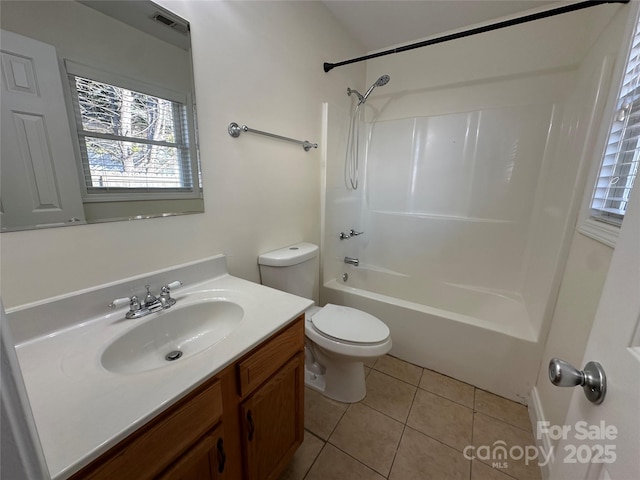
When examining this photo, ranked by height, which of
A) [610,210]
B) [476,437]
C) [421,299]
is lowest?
[476,437]

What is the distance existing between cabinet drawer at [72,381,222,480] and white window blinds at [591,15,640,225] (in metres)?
1.48

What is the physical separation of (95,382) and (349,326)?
1090 millimetres

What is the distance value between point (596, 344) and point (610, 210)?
0.89 meters

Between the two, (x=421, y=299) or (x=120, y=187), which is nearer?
(x=120, y=187)

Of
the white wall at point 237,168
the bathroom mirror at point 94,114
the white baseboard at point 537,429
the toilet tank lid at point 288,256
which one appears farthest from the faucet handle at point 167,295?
the white baseboard at point 537,429

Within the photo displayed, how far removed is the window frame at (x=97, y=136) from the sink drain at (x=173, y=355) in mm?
568

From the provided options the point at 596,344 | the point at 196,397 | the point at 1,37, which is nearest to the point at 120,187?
the point at 1,37

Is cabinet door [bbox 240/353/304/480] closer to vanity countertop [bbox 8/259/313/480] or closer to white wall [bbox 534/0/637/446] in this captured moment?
vanity countertop [bbox 8/259/313/480]

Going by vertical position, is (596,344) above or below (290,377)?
above

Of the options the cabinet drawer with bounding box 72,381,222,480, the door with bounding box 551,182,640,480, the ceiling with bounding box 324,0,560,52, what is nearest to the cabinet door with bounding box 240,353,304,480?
the cabinet drawer with bounding box 72,381,222,480

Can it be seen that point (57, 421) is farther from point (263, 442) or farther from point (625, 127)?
point (625, 127)

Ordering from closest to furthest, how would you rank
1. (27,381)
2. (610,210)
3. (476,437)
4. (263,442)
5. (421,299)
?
(27,381), (263,442), (610,210), (476,437), (421,299)

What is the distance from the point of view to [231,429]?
2.50 feet

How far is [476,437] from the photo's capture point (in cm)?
132
